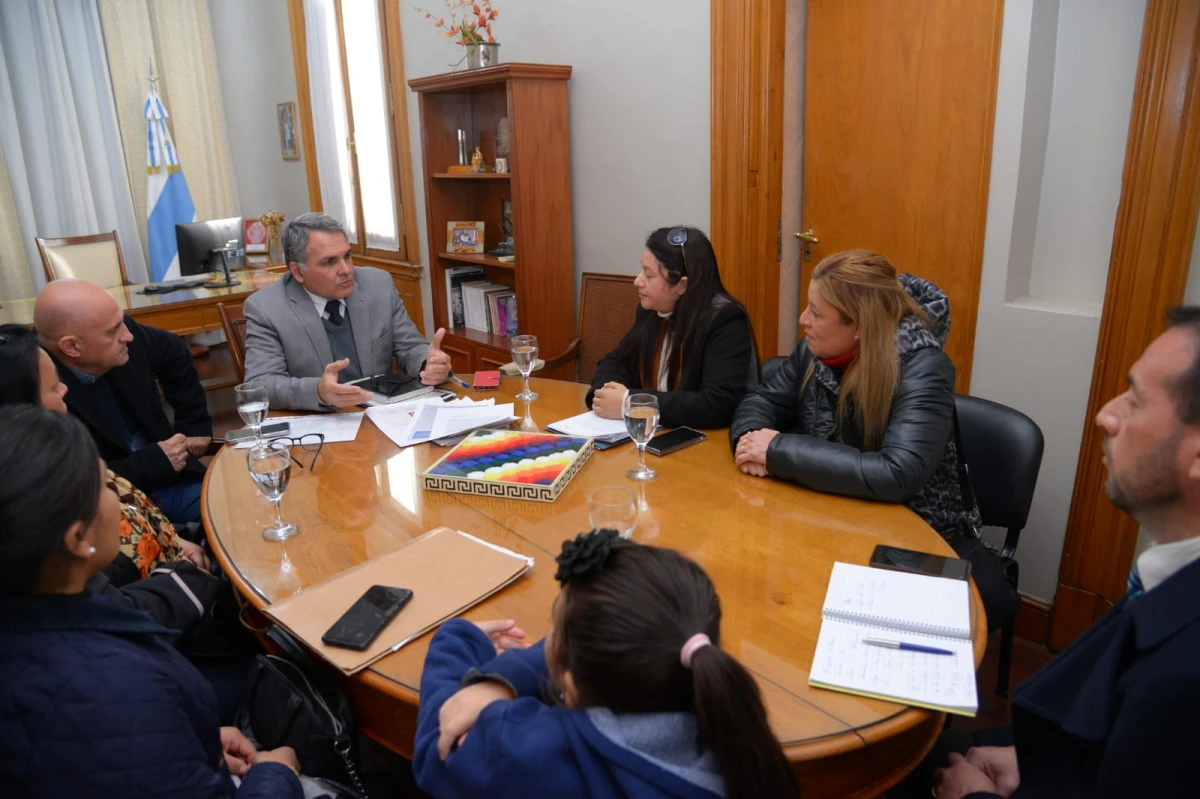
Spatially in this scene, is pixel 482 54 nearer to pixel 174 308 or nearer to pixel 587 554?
pixel 174 308

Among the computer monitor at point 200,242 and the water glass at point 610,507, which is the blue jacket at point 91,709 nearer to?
the water glass at point 610,507

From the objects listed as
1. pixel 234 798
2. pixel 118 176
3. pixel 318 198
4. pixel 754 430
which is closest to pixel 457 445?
pixel 754 430

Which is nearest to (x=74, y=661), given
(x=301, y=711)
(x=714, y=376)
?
(x=301, y=711)

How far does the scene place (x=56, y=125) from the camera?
527cm

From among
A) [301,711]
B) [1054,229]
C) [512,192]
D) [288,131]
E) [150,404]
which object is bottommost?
[301,711]

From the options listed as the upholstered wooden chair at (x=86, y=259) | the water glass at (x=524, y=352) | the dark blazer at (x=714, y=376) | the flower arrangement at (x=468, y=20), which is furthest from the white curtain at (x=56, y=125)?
the dark blazer at (x=714, y=376)

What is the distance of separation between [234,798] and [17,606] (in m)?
0.39

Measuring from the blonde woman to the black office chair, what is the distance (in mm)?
118

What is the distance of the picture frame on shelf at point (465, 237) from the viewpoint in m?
4.11

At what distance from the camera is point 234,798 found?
3.65ft

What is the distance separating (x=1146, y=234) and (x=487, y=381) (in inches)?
73.2

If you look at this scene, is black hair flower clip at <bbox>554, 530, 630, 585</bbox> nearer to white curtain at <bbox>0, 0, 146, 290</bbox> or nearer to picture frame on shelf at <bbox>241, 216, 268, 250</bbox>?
picture frame on shelf at <bbox>241, 216, 268, 250</bbox>

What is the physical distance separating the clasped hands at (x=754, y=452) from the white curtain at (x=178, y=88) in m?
5.62

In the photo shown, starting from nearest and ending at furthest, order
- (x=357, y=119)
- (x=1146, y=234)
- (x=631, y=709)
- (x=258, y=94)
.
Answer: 1. (x=631, y=709)
2. (x=1146, y=234)
3. (x=357, y=119)
4. (x=258, y=94)
